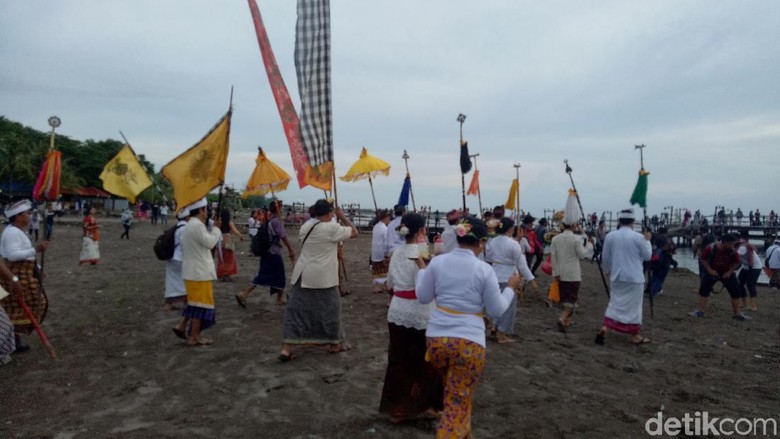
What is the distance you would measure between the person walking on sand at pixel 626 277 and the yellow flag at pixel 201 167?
18.2 feet

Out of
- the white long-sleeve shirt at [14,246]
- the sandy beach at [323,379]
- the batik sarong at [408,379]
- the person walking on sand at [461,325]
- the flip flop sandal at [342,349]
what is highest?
the white long-sleeve shirt at [14,246]

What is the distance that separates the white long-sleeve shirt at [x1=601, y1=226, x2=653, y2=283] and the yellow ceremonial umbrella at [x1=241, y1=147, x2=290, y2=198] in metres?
7.31

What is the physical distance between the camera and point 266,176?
11.7 metres

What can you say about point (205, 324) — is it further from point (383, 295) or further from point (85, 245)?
point (85, 245)

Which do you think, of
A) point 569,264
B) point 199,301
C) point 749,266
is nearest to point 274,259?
point 199,301

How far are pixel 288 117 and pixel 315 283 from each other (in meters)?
2.04

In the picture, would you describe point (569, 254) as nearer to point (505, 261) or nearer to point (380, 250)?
point (505, 261)

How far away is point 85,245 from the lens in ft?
47.5

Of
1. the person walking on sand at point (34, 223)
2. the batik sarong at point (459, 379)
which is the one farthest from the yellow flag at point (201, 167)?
the person walking on sand at point (34, 223)

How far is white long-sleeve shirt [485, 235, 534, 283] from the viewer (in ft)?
23.7

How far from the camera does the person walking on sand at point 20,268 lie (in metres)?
5.85

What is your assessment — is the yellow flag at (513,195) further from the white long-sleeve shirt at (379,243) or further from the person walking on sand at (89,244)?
the person walking on sand at (89,244)

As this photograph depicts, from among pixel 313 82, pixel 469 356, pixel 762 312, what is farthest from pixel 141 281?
pixel 762 312

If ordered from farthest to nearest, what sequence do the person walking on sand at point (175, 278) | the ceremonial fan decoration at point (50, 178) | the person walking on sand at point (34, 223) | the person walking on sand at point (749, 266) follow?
1. the person walking on sand at point (34, 223)
2. the person walking on sand at point (749, 266)
3. the person walking on sand at point (175, 278)
4. the ceremonial fan decoration at point (50, 178)
